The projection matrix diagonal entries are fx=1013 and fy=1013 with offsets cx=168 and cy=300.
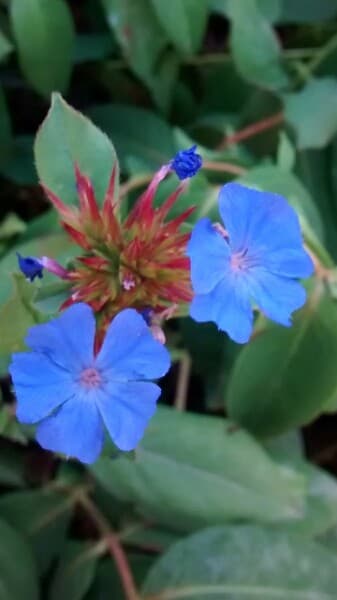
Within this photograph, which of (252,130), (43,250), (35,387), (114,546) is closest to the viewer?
(35,387)

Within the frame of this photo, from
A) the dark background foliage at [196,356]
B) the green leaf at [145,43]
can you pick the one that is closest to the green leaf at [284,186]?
the dark background foliage at [196,356]

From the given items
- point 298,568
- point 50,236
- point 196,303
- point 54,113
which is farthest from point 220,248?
point 298,568

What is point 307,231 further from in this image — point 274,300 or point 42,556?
point 42,556

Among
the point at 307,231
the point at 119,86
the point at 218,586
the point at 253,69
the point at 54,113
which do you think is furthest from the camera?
the point at 119,86

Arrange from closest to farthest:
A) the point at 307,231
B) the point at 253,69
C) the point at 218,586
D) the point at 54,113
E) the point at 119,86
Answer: the point at 54,113
the point at 307,231
the point at 218,586
the point at 253,69
the point at 119,86

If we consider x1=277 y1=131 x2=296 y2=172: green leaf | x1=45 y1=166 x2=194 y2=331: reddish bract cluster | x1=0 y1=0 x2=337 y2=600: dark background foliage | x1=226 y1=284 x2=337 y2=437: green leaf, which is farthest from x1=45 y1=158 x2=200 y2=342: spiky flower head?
x1=277 y1=131 x2=296 y2=172: green leaf

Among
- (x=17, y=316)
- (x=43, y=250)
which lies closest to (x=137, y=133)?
(x=43, y=250)

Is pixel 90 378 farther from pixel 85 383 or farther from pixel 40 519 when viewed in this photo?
pixel 40 519
